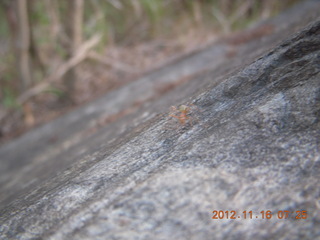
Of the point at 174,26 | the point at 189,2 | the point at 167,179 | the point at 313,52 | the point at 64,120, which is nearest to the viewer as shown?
the point at 167,179

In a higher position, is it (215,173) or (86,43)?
(86,43)

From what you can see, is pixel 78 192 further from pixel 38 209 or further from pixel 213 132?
pixel 213 132

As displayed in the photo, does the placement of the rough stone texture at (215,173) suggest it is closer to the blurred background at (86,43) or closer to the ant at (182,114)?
the ant at (182,114)

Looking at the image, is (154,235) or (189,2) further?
(189,2)

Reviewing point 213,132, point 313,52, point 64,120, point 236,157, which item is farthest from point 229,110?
point 64,120
